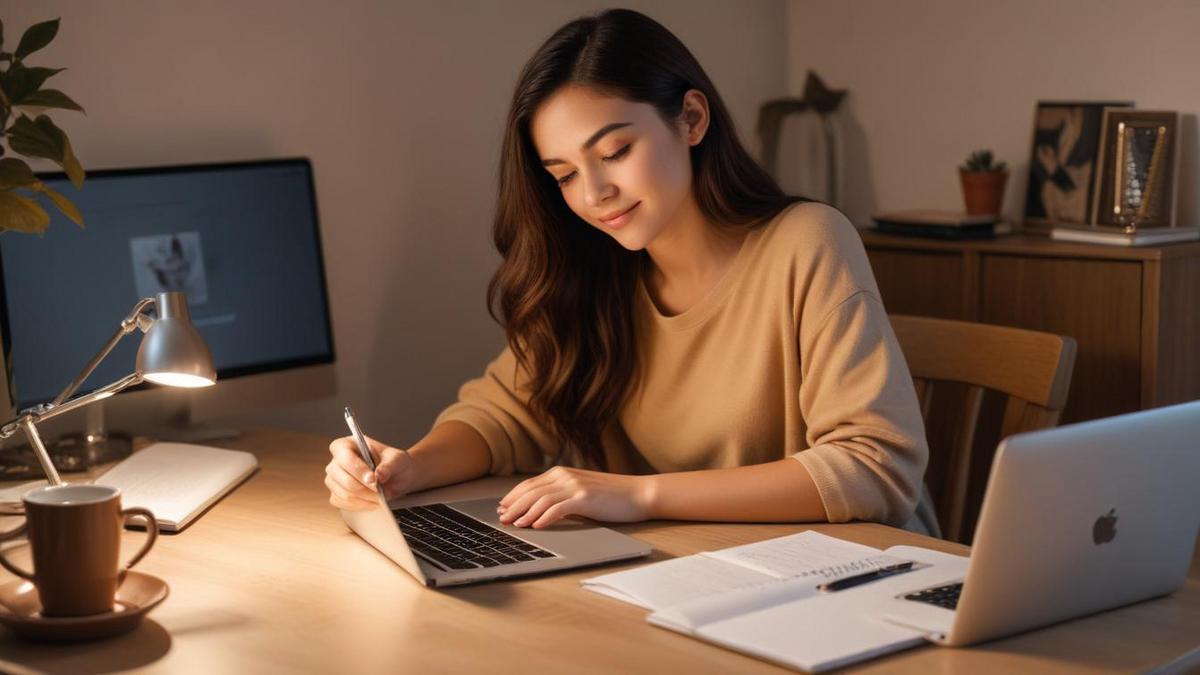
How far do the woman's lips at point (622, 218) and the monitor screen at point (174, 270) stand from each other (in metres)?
0.62

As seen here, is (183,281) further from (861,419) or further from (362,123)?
(861,419)

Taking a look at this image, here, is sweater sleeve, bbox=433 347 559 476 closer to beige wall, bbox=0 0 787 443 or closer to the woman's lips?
the woman's lips

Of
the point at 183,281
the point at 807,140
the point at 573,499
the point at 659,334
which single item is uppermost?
the point at 807,140

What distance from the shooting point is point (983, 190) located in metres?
3.01

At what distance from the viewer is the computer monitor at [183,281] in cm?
196

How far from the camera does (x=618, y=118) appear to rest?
182 centimetres

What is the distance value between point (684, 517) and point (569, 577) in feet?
0.79

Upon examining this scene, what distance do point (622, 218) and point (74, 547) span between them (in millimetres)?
849

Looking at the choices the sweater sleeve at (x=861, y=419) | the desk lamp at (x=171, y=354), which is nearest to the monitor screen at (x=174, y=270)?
the desk lamp at (x=171, y=354)

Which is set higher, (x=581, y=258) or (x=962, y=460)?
(x=581, y=258)

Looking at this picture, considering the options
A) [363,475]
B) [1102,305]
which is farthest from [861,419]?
[1102,305]

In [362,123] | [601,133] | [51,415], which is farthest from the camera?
[362,123]

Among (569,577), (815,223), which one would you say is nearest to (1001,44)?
(815,223)

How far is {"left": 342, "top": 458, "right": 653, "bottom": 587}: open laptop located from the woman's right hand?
0.11 feet
